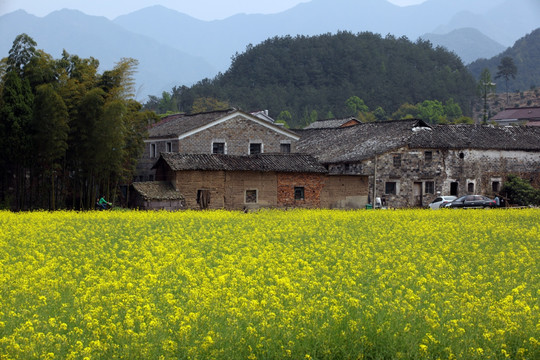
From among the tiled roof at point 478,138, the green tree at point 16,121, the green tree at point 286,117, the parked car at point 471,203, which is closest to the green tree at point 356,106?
the green tree at point 286,117

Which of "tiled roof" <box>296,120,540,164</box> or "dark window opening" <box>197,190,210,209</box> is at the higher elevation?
A: "tiled roof" <box>296,120,540,164</box>

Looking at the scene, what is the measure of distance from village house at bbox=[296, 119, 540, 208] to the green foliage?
2.41 ft

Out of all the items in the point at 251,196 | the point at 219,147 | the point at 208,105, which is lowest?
the point at 251,196

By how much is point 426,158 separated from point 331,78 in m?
98.1

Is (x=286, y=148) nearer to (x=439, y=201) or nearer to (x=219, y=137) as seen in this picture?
(x=219, y=137)

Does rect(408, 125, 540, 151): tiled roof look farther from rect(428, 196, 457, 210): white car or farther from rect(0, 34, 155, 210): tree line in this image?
rect(0, 34, 155, 210): tree line

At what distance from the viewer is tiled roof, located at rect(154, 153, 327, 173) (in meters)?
39.7

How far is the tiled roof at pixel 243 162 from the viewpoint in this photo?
39.7m

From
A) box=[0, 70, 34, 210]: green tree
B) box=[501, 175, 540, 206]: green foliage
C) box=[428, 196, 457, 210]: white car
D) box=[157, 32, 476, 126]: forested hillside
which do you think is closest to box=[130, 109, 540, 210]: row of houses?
box=[501, 175, 540, 206]: green foliage

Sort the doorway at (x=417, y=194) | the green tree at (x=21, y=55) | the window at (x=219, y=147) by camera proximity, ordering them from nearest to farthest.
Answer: the green tree at (x=21, y=55), the window at (x=219, y=147), the doorway at (x=417, y=194)

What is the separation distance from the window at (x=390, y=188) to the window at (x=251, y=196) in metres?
10.8

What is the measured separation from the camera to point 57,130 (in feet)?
111

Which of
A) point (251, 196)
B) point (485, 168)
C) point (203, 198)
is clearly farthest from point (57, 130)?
point (485, 168)

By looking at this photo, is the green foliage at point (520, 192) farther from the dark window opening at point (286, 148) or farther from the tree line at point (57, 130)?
the tree line at point (57, 130)
